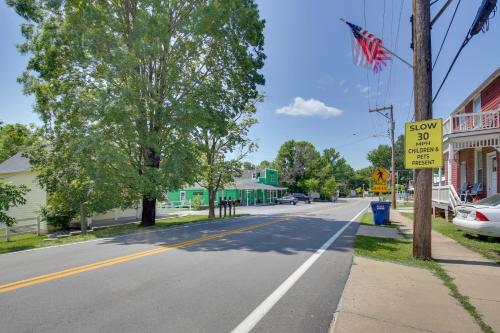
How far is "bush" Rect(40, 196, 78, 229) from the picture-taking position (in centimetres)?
1682

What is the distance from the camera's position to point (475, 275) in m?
6.33

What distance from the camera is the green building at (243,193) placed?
4888 centimetres

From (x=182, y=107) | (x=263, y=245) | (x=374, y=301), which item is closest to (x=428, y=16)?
(x=374, y=301)

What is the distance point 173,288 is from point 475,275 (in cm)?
563

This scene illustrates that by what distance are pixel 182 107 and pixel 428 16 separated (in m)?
10.8

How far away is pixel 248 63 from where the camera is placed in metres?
18.8

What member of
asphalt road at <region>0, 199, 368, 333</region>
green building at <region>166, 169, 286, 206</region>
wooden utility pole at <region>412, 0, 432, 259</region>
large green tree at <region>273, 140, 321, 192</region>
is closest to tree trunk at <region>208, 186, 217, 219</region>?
asphalt road at <region>0, 199, 368, 333</region>

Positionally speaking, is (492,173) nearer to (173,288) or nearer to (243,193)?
(173,288)

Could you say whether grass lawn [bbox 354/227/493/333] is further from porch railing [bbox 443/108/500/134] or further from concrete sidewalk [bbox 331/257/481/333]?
porch railing [bbox 443/108/500/134]

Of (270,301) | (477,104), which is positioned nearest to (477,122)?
(477,104)

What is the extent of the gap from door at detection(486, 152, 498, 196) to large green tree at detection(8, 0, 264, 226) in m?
14.5

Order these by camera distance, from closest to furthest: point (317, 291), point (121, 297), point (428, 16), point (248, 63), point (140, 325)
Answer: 1. point (140, 325)
2. point (121, 297)
3. point (317, 291)
4. point (428, 16)
5. point (248, 63)

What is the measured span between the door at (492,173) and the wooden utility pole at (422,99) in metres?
11.8

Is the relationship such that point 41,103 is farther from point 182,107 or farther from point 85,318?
point 85,318
